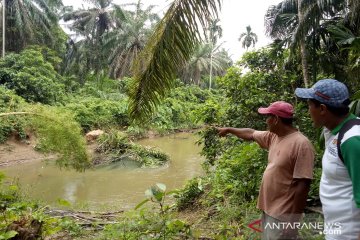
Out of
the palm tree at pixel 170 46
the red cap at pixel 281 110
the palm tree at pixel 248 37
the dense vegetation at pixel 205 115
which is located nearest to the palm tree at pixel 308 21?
the dense vegetation at pixel 205 115

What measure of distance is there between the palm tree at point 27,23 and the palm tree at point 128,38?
455 centimetres

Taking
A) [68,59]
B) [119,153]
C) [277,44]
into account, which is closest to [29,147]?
[119,153]

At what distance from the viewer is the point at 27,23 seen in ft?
77.7

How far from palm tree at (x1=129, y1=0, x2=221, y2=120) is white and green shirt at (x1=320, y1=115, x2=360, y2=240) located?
210cm

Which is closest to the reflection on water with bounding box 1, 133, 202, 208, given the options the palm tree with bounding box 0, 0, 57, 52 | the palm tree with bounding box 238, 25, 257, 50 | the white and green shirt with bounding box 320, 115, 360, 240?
the white and green shirt with bounding box 320, 115, 360, 240

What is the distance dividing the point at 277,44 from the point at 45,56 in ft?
67.3

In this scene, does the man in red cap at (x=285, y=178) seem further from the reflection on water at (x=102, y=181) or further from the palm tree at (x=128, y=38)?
the palm tree at (x=128, y=38)

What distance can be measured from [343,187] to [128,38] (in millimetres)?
27078

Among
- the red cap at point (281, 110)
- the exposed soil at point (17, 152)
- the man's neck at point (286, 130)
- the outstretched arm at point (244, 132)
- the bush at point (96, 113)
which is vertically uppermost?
the red cap at point (281, 110)

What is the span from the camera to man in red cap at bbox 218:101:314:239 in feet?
8.05

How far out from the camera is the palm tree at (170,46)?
3.59 m

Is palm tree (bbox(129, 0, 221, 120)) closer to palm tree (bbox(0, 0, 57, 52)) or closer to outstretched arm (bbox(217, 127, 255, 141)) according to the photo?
outstretched arm (bbox(217, 127, 255, 141))

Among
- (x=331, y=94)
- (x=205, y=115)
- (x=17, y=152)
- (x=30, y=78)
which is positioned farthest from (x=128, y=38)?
(x=331, y=94)

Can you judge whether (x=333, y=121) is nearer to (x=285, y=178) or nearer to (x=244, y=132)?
(x=285, y=178)
